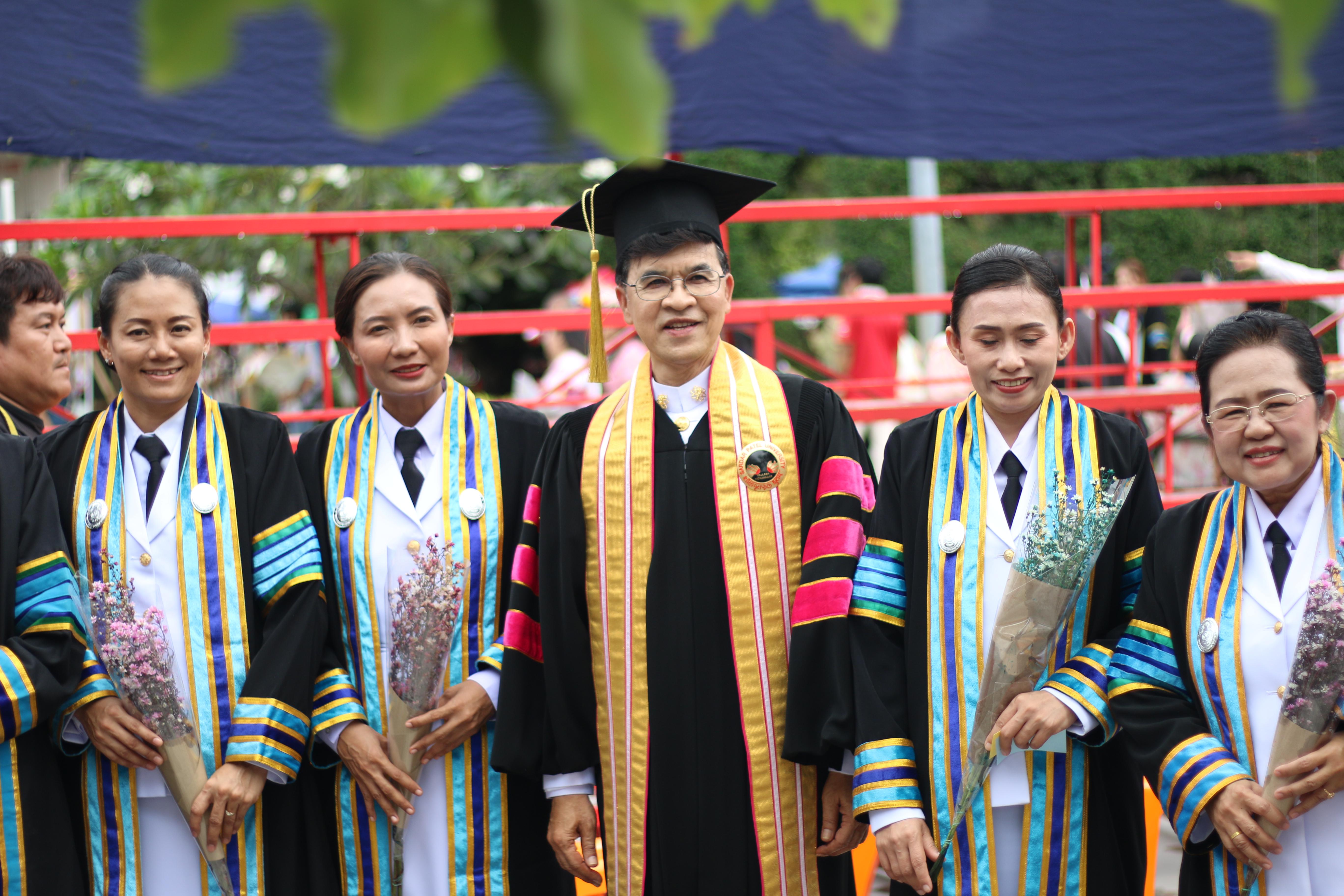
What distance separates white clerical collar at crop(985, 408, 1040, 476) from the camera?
101 inches

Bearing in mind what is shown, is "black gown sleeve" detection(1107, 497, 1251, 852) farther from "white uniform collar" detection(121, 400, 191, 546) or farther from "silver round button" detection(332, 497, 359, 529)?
"white uniform collar" detection(121, 400, 191, 546)

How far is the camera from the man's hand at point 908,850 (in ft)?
7.91

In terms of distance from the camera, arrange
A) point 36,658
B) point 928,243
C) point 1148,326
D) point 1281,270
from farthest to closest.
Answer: point 928,243 < point 1148,326 < point 1281,270 < point 36,658

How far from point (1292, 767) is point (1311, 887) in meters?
0.27

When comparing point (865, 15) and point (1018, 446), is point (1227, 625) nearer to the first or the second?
point (1018, 446)

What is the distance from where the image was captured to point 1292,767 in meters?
2.17

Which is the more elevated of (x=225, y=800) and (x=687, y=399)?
(x=687, y=399)

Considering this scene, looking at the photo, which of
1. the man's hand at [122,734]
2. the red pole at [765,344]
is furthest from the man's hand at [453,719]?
the red pole at [765,344]

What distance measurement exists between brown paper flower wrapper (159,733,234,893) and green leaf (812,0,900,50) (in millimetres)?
2403

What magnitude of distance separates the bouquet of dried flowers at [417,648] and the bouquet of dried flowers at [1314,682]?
171 centimetres

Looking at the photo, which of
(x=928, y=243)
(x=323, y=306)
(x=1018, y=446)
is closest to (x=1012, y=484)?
(x=1018, y=446)

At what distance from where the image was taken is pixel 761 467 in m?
2.69

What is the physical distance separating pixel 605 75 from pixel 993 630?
1923 millimetres

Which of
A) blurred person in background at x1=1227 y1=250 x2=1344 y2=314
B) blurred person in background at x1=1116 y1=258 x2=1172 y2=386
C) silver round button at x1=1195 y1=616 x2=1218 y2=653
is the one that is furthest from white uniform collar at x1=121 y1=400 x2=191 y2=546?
blurred person in background at x1=1116 y1=258 x2=1172 y2=386
